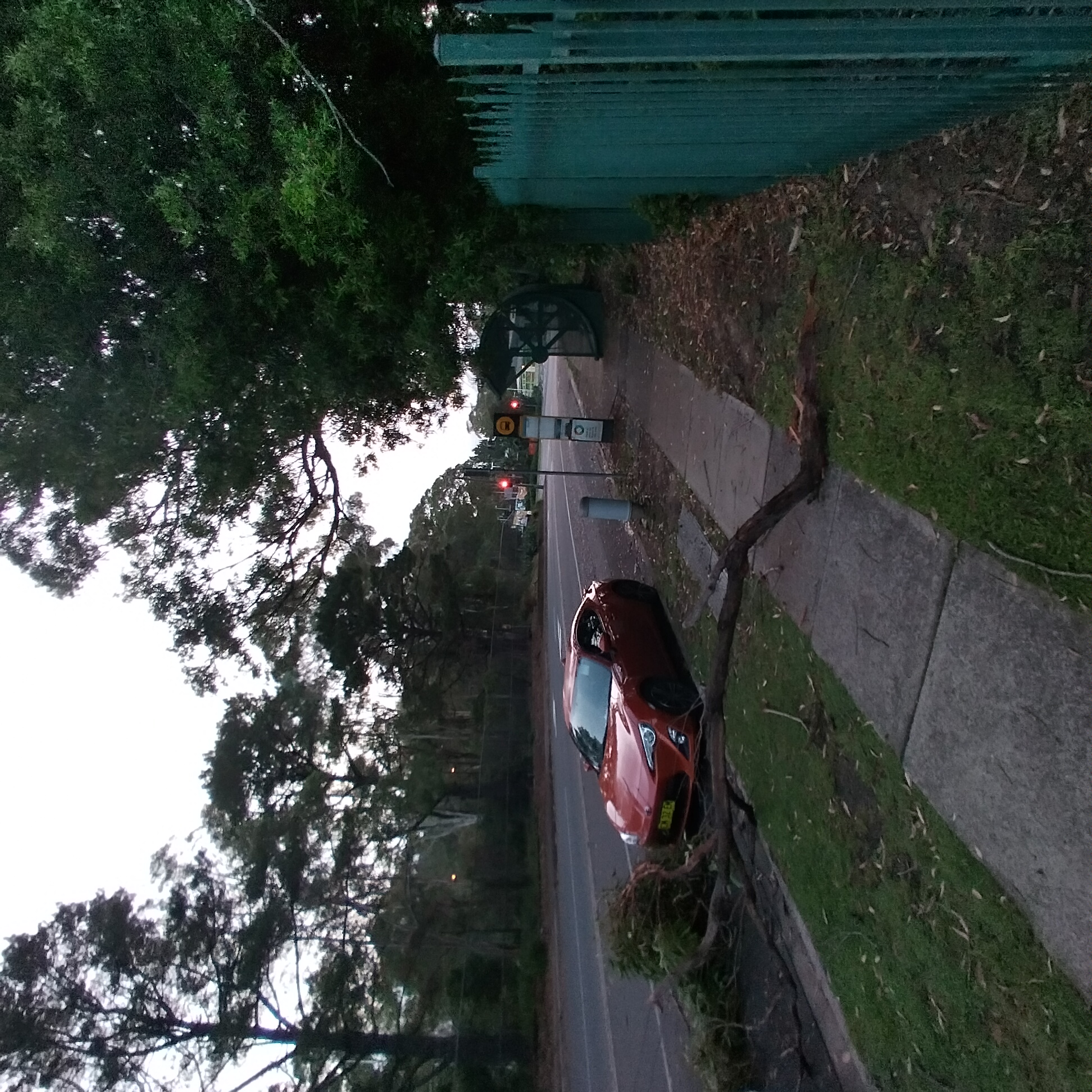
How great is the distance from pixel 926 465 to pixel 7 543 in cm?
909

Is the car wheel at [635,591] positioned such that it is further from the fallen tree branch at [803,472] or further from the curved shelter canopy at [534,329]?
the fallen tree branch at [803,472]

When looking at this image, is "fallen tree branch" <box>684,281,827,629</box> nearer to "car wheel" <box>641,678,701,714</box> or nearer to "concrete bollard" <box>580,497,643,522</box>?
"car wheel" <box>641,678,701,714</box>

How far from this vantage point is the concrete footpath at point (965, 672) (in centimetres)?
351

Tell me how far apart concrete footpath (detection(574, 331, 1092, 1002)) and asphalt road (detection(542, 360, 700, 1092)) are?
390 centimetres

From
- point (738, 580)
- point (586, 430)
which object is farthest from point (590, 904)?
point (738, 580)

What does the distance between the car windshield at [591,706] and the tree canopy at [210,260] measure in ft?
11.4

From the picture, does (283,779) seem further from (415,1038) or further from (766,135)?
(766,135)

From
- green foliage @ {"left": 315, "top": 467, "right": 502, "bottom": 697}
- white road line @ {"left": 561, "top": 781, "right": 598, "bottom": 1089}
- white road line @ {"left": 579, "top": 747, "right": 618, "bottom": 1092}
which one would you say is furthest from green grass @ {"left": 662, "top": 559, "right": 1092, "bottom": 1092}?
green foliage @ {"left": 315, "top": 467, "right": 502, "bottom": 697}

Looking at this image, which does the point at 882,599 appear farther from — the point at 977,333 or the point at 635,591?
the point at 635,591

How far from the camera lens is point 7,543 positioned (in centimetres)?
875

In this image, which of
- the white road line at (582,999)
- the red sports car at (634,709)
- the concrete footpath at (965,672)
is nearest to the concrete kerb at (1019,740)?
the concrete footpath at (965,672)

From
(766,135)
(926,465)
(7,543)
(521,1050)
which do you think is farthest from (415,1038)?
(766,135)

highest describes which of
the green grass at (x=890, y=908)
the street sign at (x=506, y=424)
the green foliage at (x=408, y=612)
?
the green foliage at (x=408, y=612)

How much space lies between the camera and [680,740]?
7.20 metres
